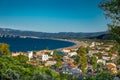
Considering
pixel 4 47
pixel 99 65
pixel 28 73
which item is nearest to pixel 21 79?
pixel 28 73

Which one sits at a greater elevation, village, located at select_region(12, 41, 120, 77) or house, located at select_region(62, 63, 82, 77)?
house, located at select_region(62, 63, 82, 77)

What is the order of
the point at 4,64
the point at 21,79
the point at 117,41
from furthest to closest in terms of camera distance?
1. the point at 117,41
2. the point at 4,64
3. the point at 21,79

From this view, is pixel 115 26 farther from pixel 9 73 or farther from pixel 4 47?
pixel 4 47

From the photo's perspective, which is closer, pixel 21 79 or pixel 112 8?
pixel 21 79

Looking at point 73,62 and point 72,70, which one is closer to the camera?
point 72,70

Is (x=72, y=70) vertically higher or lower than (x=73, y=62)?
higher

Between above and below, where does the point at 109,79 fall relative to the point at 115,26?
below

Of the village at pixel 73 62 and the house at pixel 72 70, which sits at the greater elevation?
the house at pixel 72 70

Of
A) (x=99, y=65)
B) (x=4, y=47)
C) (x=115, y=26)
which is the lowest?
(x=99, y=65)

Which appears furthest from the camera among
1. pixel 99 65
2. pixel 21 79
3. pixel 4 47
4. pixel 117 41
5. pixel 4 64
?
pixel 99 65

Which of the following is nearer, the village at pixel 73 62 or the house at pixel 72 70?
the house at pixel 72 70

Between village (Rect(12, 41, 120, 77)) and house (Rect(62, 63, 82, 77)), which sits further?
village (Rect(12, 41, 120, 77))
